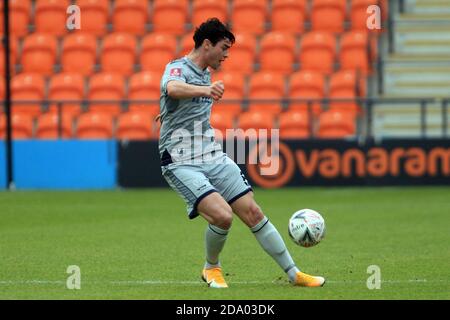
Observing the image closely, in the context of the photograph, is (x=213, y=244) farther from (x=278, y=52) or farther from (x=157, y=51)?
(x=157, y=51)

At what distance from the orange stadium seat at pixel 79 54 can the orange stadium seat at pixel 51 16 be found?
85 cm

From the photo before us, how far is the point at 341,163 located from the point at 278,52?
10.5ft

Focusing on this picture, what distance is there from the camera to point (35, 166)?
818 inches

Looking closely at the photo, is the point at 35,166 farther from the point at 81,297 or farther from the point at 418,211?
the point at 81,297

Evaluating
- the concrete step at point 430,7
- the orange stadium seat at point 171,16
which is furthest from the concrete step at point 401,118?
the orange stadium seat at point 171,16

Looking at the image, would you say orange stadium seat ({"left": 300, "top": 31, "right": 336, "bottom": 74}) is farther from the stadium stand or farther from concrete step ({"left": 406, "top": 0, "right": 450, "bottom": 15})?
concrete step ({"left": 406, "top": 0, "right": 450, "bottom": 15})

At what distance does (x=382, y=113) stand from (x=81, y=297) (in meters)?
14.4

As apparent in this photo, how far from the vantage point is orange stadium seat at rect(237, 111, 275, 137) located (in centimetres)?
2056

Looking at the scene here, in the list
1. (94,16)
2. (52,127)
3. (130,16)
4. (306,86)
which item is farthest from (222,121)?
(94,16)

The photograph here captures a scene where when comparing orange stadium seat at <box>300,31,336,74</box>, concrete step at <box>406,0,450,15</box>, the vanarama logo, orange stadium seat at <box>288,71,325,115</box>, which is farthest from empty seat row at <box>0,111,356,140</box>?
concrete step at <box>406,0,450,15</box>

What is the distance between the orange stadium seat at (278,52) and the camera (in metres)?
22.5

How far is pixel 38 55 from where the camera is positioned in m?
23.2

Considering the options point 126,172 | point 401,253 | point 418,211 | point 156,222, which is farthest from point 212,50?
point 126,172

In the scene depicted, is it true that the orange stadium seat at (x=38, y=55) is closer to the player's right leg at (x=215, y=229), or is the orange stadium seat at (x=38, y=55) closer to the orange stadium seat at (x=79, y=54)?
the orange stadium seat at (x=79, y=54)
